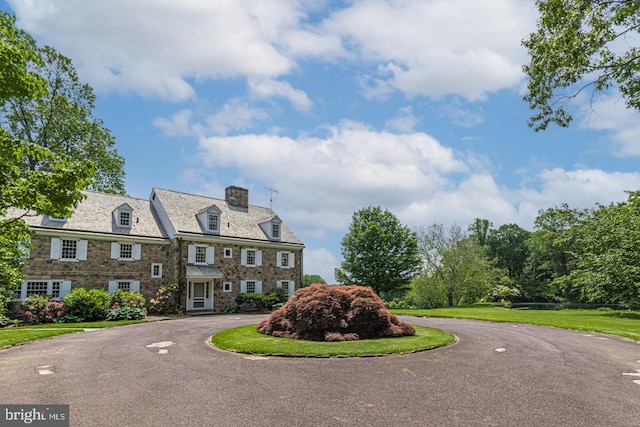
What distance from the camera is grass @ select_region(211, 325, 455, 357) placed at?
34.5ft

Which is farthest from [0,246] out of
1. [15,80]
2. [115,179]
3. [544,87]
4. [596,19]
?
[115,179]

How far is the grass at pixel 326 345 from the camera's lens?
10.5m

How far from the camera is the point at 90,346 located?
12258 mm

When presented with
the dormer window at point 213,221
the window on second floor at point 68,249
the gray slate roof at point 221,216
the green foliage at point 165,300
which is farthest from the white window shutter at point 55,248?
the dormer window at point 213,221

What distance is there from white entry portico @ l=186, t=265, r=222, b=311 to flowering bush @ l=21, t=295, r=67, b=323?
7851mm

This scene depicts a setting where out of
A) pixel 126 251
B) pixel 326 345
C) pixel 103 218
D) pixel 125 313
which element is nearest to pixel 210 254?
pixel 126 251

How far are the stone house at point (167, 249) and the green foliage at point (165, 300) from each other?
56 centimetres

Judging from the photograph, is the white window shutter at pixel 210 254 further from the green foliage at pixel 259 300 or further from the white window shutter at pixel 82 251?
the white window shutter at pixel 82 251

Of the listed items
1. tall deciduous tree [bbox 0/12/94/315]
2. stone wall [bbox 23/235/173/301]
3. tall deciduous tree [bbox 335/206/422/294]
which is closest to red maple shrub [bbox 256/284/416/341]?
tall deciduous tree [bbox 0/12/94/315]

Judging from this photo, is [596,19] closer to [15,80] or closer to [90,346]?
[15,80]

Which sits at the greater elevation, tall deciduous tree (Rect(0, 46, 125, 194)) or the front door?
tall deciduous tree (Rect(0, 46, 125, 194))

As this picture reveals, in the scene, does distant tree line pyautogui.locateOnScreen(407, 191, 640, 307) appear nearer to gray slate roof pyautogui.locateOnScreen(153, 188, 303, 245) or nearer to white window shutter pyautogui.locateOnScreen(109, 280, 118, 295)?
gray slate roof pyautogui.locateOnScreen(153, 188, 303, 245)

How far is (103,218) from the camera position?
26047 mm

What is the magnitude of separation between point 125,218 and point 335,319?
19.6m
